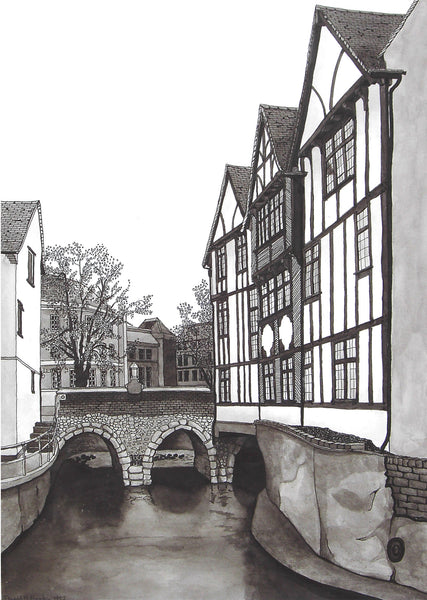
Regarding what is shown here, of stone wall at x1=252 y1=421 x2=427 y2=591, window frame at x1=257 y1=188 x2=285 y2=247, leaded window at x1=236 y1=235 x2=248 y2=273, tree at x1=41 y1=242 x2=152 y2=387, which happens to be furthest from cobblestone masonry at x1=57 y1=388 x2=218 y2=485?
window frame at x1=257 y1=188 x2=285 y2=247

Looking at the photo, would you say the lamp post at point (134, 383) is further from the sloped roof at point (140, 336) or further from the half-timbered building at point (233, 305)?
the half-timbered building at point (233, 305)

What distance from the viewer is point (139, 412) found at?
19.7 ft

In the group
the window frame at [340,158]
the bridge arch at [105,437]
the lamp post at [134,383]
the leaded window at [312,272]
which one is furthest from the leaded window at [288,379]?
the bridge arch at [105,437]

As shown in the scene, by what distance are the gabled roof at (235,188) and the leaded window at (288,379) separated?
772mm

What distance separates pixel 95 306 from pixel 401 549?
215 centimetres

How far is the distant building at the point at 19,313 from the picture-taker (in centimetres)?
435

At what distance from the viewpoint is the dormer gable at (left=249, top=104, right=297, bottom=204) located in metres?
4.63

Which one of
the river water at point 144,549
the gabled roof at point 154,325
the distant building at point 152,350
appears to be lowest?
the river water at point 144,549

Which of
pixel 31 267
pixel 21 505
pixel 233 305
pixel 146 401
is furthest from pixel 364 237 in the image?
pixel 21 505

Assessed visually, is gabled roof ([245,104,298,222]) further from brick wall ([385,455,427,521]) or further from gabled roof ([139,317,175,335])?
brick wall ([385,455,427,521])

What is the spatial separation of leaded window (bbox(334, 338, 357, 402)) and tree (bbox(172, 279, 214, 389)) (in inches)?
33.6

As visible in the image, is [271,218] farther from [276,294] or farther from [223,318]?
[223,318]

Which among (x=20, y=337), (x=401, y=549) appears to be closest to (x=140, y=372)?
(x=20, y=337)

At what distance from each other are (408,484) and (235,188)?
6.57 feet
